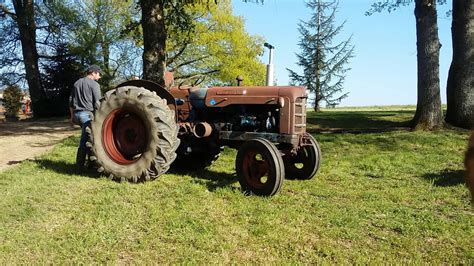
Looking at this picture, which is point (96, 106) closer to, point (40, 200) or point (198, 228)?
point (40, 200)

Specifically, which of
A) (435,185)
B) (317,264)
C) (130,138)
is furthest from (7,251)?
(435,185)

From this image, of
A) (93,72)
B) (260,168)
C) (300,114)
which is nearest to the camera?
(260,168)

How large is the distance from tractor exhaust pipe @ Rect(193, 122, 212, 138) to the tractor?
0.6 inches

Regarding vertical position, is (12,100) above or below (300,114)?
above

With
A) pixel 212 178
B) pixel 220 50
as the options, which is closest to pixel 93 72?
pixel 212 178

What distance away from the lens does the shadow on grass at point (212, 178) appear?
672 cm

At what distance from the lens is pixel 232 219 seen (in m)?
5.12

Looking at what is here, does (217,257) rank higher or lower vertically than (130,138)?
lower

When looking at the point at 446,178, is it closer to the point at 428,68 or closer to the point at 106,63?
the point at 428,68

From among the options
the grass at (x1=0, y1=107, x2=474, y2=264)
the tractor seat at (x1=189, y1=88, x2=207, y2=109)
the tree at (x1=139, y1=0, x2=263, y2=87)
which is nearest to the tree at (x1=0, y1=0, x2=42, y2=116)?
the tree at (x1=139, y1=0, x2=263, y2=87)

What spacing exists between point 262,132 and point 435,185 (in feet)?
8.72

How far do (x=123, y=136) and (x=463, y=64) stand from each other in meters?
9.14

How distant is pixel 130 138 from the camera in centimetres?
740

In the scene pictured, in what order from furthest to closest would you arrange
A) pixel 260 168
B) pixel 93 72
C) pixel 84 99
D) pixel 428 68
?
pixel 428 68 → pixel 93 72 → pixel 84 99 → pixel 260 168
